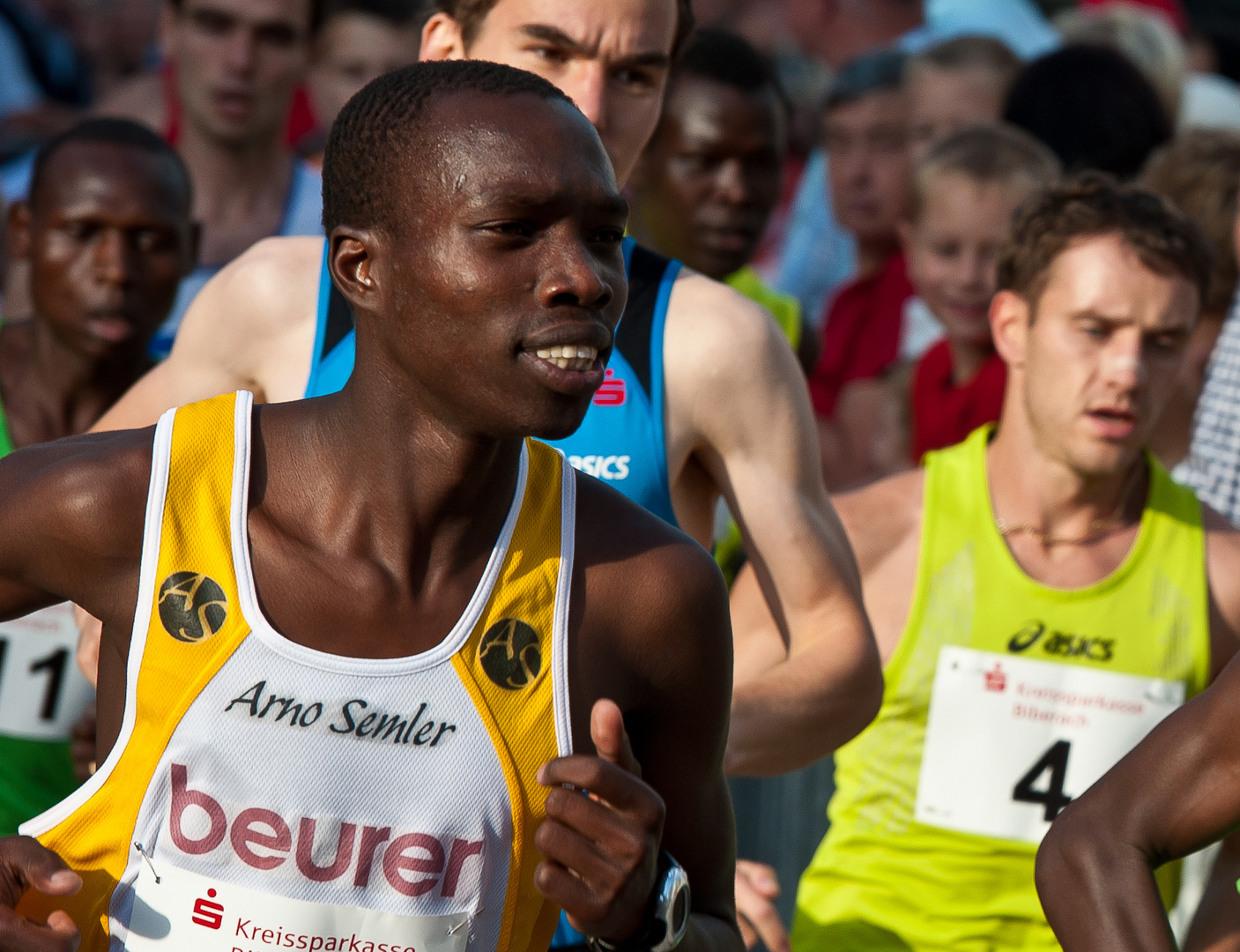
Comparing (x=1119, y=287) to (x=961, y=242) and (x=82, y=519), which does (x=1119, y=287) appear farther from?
(x=82, y=519)

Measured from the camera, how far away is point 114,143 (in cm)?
452

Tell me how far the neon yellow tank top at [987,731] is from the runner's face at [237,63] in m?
2.80

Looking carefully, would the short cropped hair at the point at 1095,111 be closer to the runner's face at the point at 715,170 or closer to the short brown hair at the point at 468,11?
the runner's face at the point at 715,170

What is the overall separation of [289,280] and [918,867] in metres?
1.85

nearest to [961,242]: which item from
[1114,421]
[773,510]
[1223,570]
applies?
[1114,421]

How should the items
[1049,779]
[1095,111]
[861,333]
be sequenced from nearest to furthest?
[1049,779], [1095,111], [861,333]

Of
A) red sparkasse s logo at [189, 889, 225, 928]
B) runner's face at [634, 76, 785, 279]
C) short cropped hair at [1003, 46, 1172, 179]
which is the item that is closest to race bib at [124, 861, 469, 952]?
red sparkasse s logo at [189, 889, 225, 928]

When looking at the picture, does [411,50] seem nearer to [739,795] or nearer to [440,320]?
[739,795]

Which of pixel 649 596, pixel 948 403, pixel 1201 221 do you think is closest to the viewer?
pixel 649 596

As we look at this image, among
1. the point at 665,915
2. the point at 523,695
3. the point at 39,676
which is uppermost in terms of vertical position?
the point at 523,695

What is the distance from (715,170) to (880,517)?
1655 millimetres

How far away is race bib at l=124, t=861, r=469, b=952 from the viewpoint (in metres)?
1.96

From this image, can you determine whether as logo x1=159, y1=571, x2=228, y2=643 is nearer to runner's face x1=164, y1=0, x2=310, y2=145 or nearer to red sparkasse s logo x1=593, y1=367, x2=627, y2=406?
red sparkasse s logo x1=593, y1=367, x2=627, y2=406

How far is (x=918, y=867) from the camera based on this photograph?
374cm
